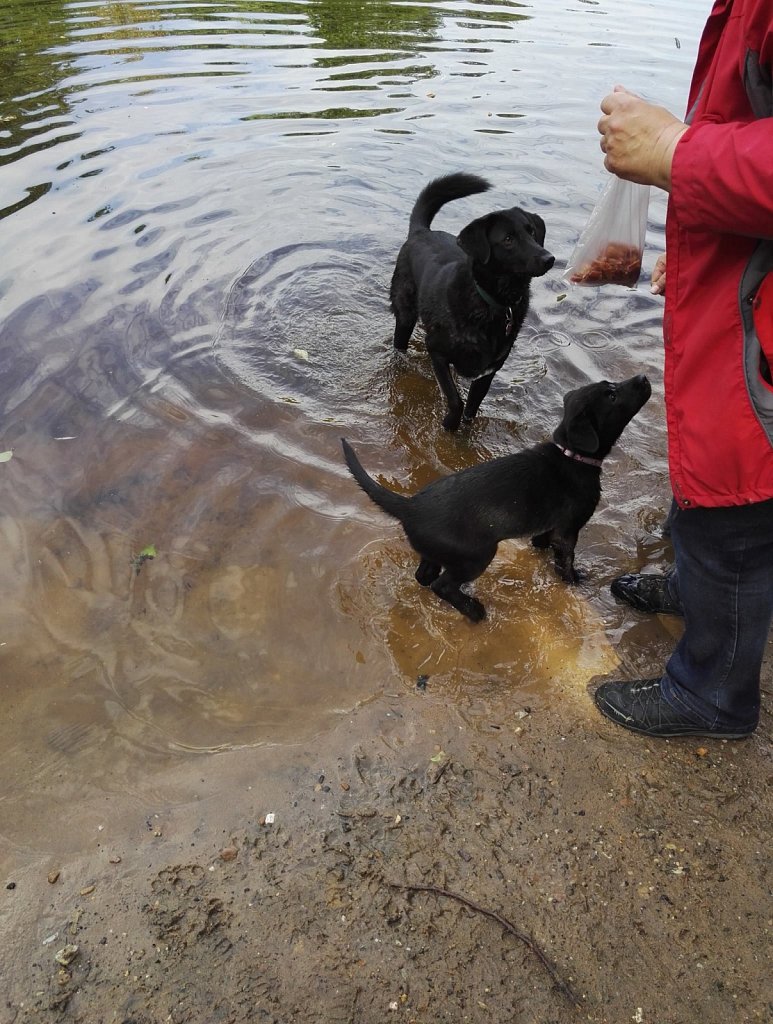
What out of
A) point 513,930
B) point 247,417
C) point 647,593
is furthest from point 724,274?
point 247,417

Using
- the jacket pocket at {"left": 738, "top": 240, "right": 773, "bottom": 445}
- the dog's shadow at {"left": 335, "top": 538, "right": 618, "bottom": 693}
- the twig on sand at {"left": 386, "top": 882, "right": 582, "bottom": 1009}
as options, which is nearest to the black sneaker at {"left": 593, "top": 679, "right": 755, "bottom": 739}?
the dog's shadow at {"left": 335, "top": 538, "right": 618, "bottom": 693}

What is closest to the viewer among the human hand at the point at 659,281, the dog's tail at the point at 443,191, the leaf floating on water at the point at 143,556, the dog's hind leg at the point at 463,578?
the human hand at the point at 659,281

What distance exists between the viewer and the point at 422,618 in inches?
124

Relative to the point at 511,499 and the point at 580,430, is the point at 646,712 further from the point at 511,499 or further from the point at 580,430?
the point at 580,430

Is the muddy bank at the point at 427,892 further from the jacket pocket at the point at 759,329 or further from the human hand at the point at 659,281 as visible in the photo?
the human hand at the point at 659,281

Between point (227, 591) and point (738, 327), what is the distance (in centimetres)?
234

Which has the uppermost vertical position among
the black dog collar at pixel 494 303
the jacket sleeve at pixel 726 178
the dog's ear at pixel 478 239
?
the jacket sleeve at pixel 726 178

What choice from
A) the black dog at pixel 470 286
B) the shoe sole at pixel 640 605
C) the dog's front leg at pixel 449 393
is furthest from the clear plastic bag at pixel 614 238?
the shoe sole at pixel 640 605

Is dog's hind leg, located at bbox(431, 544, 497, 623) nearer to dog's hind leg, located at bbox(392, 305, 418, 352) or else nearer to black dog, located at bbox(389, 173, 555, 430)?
black dog, located at bbox(389, 173, 555, 430)

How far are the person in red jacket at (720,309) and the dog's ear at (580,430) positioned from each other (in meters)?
0.84

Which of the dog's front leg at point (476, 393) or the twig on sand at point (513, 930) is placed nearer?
the twig on sand at point (513, 930)

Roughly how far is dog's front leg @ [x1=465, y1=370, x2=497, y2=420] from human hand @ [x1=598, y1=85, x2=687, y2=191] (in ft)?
8.01

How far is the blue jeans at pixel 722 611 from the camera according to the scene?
202 centimetres

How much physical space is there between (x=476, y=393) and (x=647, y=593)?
1820mm
